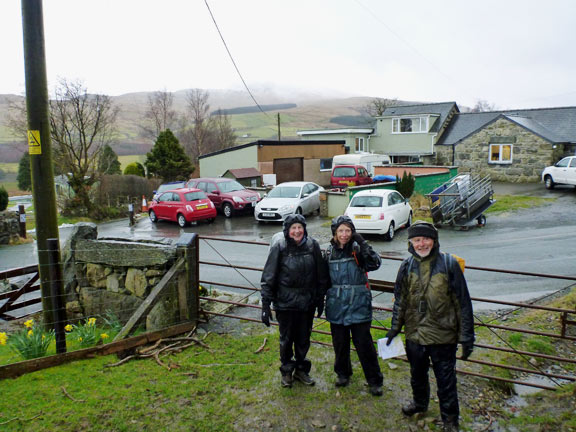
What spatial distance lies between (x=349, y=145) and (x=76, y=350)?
34185 mm

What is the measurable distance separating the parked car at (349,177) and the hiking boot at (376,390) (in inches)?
847

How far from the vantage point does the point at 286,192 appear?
1992 centimetres

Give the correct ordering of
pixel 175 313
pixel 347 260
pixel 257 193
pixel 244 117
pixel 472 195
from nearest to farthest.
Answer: pixel 347 260 → pixel 175 313 → pixel 472 195 → pixel 257 193 → pixel 244 117

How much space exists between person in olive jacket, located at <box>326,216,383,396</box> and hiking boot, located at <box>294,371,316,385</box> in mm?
600

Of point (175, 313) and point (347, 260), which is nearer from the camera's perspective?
point (347, 260)

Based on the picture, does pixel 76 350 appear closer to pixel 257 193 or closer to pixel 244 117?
pixel 257 193

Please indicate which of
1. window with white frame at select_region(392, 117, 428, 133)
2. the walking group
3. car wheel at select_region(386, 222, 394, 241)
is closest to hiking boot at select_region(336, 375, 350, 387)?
the walking group

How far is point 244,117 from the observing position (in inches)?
6634

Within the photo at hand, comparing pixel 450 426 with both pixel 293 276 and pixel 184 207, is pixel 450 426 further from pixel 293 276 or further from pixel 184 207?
pixel 184 207

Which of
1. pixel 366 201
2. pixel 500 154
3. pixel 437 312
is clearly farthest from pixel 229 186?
pixel 500 154

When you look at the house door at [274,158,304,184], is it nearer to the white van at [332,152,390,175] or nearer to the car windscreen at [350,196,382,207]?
the white van at [332,152,390,175]

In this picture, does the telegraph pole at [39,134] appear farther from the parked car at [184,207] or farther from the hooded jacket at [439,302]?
the parked car at [184,207]

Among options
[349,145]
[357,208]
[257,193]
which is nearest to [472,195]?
[357,208]

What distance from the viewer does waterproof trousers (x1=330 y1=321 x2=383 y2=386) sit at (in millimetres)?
4453
